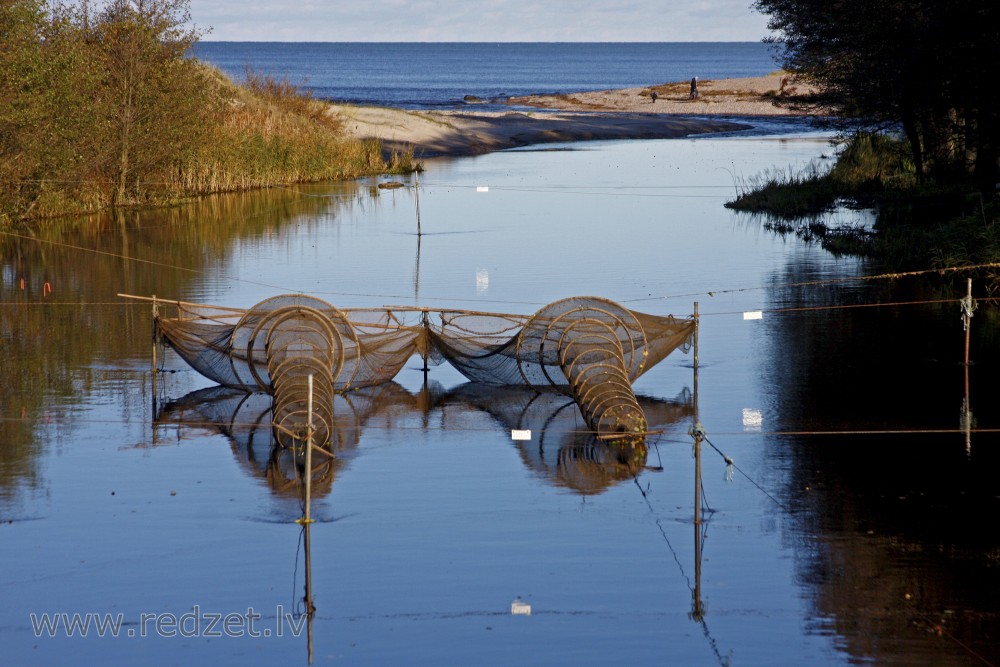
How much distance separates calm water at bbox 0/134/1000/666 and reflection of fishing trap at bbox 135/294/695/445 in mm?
534

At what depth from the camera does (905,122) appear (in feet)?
115

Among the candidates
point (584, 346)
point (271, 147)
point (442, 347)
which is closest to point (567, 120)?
Answer: point (271, 147)

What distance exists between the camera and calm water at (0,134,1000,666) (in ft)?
32.7

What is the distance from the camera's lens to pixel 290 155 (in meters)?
46.8

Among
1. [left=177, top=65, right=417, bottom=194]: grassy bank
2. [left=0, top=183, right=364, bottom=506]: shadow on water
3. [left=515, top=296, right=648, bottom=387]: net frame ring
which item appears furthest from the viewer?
[left=177, top=65, right=417, bottom=194]: grassy bank

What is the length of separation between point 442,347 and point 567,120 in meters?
59.2

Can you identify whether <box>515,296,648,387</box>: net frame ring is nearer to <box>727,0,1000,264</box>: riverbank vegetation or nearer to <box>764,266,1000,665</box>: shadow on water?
<box>764,266,1000,665</box>: shadow on water

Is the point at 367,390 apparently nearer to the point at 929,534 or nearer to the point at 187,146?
the point at 929,534

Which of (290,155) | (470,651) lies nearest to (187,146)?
(290,155)

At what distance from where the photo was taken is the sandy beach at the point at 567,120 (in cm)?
6038

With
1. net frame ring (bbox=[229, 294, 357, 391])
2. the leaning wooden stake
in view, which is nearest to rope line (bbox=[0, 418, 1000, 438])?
the leaning wooden stake

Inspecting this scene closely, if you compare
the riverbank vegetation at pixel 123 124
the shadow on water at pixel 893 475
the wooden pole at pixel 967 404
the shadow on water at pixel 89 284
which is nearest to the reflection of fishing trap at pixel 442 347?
the shadow on water at pixel 89 284

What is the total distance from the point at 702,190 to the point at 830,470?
103 feet

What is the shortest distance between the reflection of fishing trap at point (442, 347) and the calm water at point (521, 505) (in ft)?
1.75
